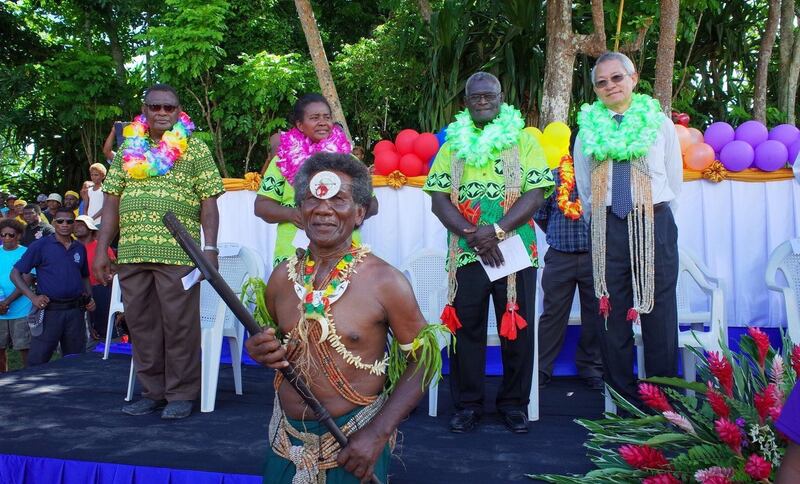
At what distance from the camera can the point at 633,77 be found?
3.86m

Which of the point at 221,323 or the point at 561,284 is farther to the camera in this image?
the point at 561,284

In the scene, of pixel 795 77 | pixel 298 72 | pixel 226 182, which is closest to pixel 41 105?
pixel 298 72

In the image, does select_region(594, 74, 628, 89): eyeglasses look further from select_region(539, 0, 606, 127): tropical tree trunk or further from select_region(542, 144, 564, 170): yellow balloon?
select_region(539, 0, 606, 127): tropical tree trunk

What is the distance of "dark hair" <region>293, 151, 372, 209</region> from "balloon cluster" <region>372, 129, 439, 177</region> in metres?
→ 3.81

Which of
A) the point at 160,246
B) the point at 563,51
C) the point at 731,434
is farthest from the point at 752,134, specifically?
the point at 160,246

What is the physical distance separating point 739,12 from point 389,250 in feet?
28.1

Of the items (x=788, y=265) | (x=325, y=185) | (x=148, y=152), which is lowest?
(x=788, y=265)

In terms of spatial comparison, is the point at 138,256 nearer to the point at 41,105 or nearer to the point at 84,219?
the point at 84,219

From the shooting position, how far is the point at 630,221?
3781 millimetres

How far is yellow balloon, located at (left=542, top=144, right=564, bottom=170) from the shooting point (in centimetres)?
584

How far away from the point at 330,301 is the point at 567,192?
9.25 ft

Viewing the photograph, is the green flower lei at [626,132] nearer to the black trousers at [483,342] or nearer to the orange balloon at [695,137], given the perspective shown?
the black trousers at [483,342]

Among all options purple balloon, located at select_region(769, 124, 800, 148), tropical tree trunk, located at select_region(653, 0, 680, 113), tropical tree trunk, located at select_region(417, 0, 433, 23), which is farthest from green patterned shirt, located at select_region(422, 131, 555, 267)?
tropical tree trunk, located at select_region(417, 0, 433, 23)

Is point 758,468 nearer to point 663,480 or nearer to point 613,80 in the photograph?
point 663,480
